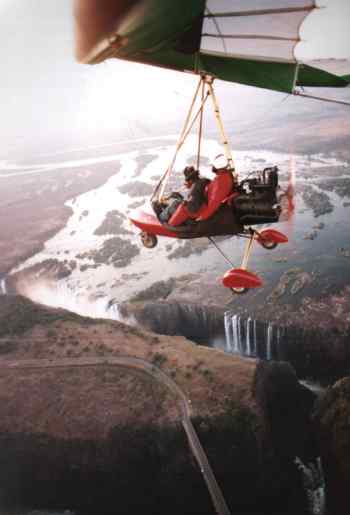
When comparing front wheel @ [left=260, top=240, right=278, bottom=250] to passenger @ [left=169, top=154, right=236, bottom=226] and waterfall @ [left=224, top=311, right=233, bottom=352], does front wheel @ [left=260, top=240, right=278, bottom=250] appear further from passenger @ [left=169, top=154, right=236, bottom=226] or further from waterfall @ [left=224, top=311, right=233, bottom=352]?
waterfall @ [left=224, top=311, right=233, bottom=352]

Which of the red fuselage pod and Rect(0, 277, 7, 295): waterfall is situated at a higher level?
the red fuselage pod

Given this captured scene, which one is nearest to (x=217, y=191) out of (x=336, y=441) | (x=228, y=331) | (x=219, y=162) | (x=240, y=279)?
(x=219, y=162)

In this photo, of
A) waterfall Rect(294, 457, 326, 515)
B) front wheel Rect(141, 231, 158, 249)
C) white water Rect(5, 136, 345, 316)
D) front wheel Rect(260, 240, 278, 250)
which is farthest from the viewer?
white water Rect(5, 136, 345, 316)

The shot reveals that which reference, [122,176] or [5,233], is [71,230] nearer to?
[5,233]

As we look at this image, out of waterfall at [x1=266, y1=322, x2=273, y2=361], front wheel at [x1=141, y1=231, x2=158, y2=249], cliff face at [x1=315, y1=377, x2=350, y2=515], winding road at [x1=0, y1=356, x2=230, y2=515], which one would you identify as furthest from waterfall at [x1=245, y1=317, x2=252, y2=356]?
front wheel at [x1=141, y1=231, x2=158, y2=249]

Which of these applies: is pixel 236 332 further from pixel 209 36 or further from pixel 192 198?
pixel 209 36

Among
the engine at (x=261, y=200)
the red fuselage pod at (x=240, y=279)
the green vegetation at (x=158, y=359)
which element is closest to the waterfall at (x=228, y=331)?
the green vegetation at (x=158, y=359)
